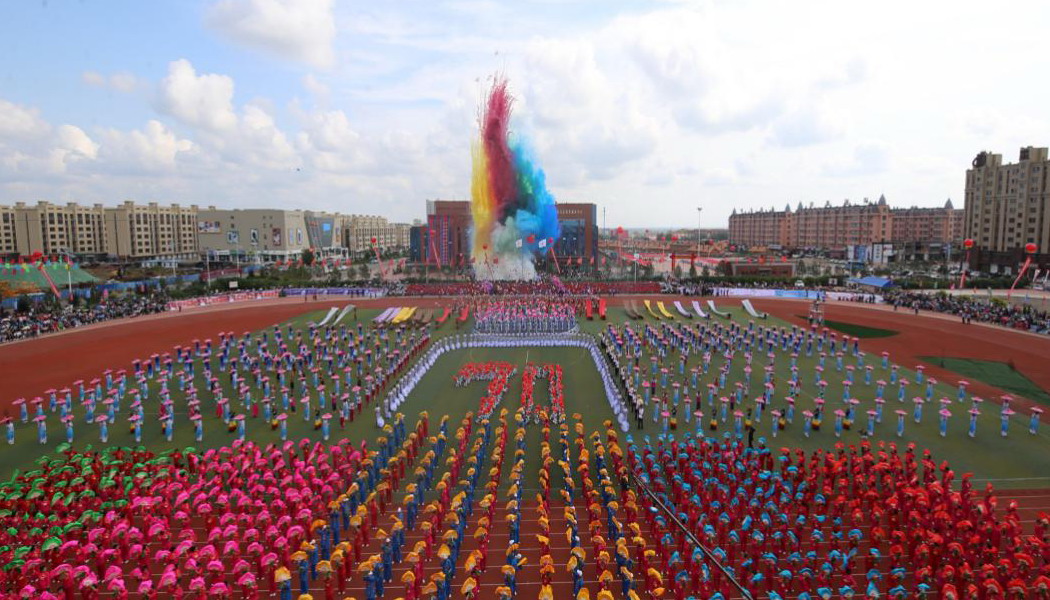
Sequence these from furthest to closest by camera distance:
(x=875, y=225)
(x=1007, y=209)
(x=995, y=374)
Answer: (x=875, y=225)
(x=1007, y=209)
(x=995, y=374)

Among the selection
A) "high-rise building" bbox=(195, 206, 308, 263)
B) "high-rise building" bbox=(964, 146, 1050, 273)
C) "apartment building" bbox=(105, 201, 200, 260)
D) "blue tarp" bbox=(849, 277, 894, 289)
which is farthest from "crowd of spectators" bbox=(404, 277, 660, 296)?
"apartment building" bbox=(105, 201, 200, 260)

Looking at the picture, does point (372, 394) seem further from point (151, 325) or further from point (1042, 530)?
point (151, 325)

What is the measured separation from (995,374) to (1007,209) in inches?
2387

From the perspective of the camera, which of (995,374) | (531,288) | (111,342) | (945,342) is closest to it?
(995,374)

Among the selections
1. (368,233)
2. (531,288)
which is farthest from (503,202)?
(368,233)

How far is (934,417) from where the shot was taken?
70.5ft

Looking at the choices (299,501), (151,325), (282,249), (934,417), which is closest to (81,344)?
(151,325)

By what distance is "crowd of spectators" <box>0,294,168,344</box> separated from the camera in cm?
3822

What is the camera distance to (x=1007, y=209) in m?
73.2

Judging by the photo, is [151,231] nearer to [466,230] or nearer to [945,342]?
[466,230]

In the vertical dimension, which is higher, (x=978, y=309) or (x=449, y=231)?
(x=449, y=231)

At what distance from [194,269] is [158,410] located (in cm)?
7117

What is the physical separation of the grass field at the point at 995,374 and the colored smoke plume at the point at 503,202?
43084mm

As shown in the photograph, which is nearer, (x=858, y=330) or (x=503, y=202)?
(x=858, y=330)
